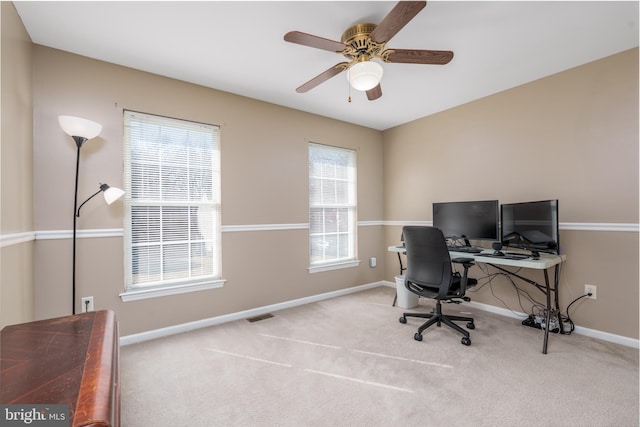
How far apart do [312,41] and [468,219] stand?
97.3 inches

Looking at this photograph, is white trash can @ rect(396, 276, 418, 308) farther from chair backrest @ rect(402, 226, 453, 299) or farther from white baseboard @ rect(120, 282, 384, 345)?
white baseboard @ rect(120, 282, 384, 345)

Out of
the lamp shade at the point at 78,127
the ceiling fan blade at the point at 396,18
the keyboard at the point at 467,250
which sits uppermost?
the ceiling fan blade at the point at 396,18

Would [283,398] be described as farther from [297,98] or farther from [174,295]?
[297,98]

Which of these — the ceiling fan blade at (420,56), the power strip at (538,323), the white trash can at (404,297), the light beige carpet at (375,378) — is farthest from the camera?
the white trash can at (404,297)

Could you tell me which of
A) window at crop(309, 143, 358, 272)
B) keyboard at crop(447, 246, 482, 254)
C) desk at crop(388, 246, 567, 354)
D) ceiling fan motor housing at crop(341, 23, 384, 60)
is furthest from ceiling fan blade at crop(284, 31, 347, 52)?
keyboard at crop(447, 246, 482, 254)

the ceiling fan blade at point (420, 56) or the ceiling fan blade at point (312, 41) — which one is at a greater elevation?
the ceiling fan blade at point (420, 56)

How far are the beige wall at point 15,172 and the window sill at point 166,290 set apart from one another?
2.01 ft

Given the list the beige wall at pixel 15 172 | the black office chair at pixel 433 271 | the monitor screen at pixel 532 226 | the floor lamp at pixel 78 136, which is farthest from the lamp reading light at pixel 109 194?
the monitor screen at pixel 532 226

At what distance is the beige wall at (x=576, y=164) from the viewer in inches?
94.6

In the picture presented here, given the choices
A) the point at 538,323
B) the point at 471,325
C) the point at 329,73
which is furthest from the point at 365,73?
the point at 538,323

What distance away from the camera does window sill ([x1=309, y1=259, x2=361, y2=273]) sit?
12.3 ft

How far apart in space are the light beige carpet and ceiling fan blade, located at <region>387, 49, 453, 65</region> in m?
2.22

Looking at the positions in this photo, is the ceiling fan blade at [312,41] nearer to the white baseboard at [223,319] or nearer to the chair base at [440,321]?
the chair base at [440,321]

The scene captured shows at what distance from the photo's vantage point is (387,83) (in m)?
2.90
